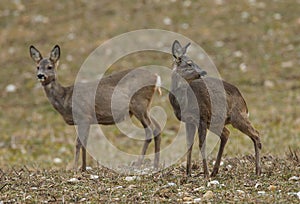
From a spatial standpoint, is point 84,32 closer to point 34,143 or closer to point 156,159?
point 34,143

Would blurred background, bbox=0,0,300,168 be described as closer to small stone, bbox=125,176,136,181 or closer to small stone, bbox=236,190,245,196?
small stone, bbox=125,176,136,181

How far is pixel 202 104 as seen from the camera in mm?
7914

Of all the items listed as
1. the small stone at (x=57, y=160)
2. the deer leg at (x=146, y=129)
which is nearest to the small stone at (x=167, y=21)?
the small stone at (x=57, y=160)

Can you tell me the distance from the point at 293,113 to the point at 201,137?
7.97 metres

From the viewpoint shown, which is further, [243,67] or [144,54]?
[144,54]

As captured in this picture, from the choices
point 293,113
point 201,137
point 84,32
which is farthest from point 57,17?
point 201,137

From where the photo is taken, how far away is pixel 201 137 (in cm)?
788

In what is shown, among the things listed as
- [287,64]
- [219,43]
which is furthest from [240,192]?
[219,43]

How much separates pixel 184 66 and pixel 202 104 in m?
0.59

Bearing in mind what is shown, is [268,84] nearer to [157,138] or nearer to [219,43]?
[219,43]

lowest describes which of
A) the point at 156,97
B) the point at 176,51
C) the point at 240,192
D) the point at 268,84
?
the point at 156,97

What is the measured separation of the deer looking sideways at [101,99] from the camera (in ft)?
33.4

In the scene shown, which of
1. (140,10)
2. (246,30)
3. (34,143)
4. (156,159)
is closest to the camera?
(156,159)

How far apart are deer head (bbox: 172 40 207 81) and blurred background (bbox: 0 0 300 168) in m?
4.03
